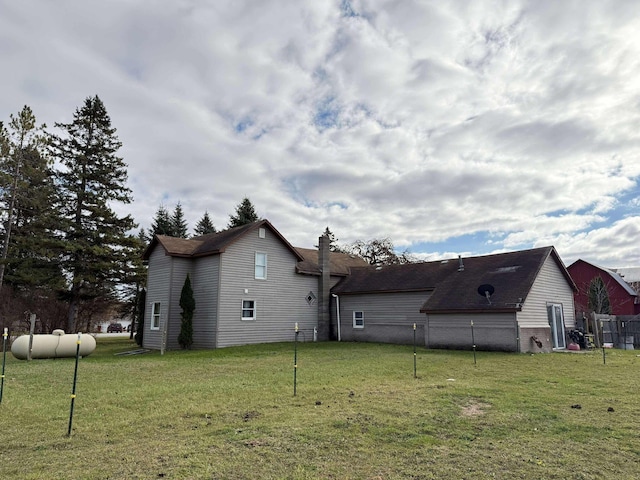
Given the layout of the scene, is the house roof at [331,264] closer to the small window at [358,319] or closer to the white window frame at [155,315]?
the small window at [358,319]

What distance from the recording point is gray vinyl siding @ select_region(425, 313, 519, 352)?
18078mm

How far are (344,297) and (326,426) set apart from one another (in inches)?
808

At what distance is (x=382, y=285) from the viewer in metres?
25.0

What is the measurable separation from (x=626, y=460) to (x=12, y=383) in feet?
41.7

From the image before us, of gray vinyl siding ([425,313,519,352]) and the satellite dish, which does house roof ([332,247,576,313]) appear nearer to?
the satellite dish

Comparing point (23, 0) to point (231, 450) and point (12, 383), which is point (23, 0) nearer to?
point (12, 383)

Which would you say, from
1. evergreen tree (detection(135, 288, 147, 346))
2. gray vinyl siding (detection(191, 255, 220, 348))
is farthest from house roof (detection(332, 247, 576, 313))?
Answer: evergreen tree (detection(135, 288, 147, 346))

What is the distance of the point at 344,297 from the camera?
2659 cm

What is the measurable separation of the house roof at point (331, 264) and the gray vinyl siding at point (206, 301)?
17.9ft

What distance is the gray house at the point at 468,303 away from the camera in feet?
60.7

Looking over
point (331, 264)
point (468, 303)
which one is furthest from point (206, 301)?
point (468, 303)

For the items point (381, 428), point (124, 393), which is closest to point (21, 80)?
point (124, 393)

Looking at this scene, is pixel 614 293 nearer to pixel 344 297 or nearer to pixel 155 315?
pixel 344 297

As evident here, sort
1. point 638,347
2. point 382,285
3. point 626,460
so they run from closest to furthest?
1. point 626,460
2. point 638,347
3. point 382,285
